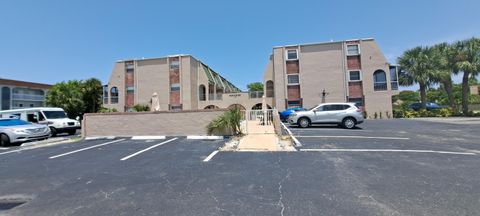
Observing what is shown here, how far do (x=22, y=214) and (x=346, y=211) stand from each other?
4600mm

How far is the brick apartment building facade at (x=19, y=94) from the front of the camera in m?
40.9

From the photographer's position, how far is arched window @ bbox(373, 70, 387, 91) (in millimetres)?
26516

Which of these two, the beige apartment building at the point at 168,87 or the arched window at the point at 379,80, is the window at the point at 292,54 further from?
the arched window at the point at 379,80

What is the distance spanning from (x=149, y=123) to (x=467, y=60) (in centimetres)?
3356

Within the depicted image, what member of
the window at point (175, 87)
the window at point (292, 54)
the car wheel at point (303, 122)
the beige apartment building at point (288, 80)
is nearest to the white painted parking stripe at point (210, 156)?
→ the car wheel at point (303, 122)

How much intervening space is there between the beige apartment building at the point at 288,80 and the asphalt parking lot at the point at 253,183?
749 inches

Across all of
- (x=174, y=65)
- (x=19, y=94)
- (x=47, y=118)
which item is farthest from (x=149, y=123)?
(x=19, y=94)

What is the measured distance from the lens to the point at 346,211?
10.2 feet

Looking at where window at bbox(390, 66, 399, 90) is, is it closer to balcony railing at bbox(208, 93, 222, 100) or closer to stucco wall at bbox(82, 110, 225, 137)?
balcony railing at bbox(208, 93, 222, 100)

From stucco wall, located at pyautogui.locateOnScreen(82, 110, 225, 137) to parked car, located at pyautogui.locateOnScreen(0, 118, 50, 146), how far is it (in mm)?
2016

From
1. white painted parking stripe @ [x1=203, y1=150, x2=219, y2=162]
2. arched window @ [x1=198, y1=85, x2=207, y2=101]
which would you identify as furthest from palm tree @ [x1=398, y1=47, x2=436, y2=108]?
white painted parking stripe @ [x1=203, y1=150, x2=219, y2=162]

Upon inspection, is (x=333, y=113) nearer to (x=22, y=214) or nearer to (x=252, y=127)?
(x=252, y=127)

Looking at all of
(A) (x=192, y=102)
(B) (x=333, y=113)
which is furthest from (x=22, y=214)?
(A) (x=192, y=102)

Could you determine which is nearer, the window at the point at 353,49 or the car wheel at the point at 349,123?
the car wheel at the point at 349,123
